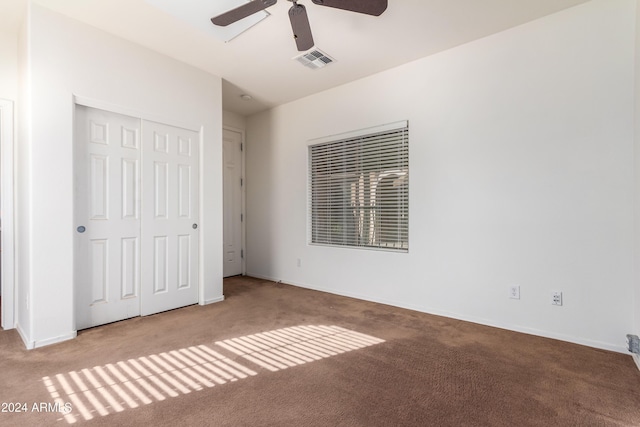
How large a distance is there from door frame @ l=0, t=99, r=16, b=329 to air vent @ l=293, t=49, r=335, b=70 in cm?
279

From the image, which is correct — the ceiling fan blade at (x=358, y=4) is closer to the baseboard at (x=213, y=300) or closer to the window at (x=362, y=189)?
the window at (x=362, y=189)

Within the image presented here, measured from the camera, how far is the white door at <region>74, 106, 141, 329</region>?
2727 mm

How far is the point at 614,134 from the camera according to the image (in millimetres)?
2342

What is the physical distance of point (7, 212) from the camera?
2.84m

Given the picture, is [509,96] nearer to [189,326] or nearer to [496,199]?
[496,199]

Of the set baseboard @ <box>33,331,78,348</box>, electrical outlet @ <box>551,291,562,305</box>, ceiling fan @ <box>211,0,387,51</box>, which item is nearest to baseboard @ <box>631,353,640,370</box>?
electrical outlet @ <box>551,291,562,305</box>

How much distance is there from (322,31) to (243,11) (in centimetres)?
91

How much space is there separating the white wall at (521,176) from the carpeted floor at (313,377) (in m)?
0.36

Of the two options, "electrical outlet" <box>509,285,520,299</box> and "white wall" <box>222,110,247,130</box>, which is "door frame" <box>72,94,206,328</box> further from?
"electrical outlet" <box>509,285,520,299</box>

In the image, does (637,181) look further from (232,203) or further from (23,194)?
(23,194)

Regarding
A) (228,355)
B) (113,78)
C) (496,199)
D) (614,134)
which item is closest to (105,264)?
(228,355)

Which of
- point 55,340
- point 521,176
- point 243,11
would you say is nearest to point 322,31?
point 243,11

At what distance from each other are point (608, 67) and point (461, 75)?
1.10m

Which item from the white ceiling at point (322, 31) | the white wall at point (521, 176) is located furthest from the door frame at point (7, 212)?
the white wall at point (521, 176)
